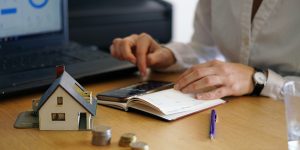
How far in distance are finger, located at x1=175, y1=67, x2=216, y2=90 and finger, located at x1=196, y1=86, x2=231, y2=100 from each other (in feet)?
0.13

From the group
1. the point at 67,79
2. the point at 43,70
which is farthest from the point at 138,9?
the point at 67,79

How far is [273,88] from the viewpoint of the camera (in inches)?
38.9

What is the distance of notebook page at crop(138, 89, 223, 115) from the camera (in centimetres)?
85

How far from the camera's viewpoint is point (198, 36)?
4.46ft

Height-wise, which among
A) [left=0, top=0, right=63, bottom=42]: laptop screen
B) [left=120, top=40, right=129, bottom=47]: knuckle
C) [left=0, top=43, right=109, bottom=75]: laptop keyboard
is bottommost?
[left=0, top=43, right=109, bottom=75]: laptop keyboard

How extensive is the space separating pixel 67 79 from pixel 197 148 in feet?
0.85

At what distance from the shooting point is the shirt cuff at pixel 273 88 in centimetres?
98

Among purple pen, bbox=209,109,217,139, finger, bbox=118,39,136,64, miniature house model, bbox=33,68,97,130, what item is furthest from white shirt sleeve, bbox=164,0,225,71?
miniature house model, bbox=33,68,97,130

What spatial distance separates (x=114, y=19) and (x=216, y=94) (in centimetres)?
88

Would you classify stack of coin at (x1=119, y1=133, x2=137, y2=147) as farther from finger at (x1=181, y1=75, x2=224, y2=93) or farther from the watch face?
the watch face

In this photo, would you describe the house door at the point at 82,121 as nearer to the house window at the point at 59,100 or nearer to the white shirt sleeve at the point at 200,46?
the house window at the point at 59,100

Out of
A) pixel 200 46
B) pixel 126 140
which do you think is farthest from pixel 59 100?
pixel 200 46

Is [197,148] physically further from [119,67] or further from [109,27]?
[109,27]

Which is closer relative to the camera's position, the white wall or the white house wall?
the white house wall
